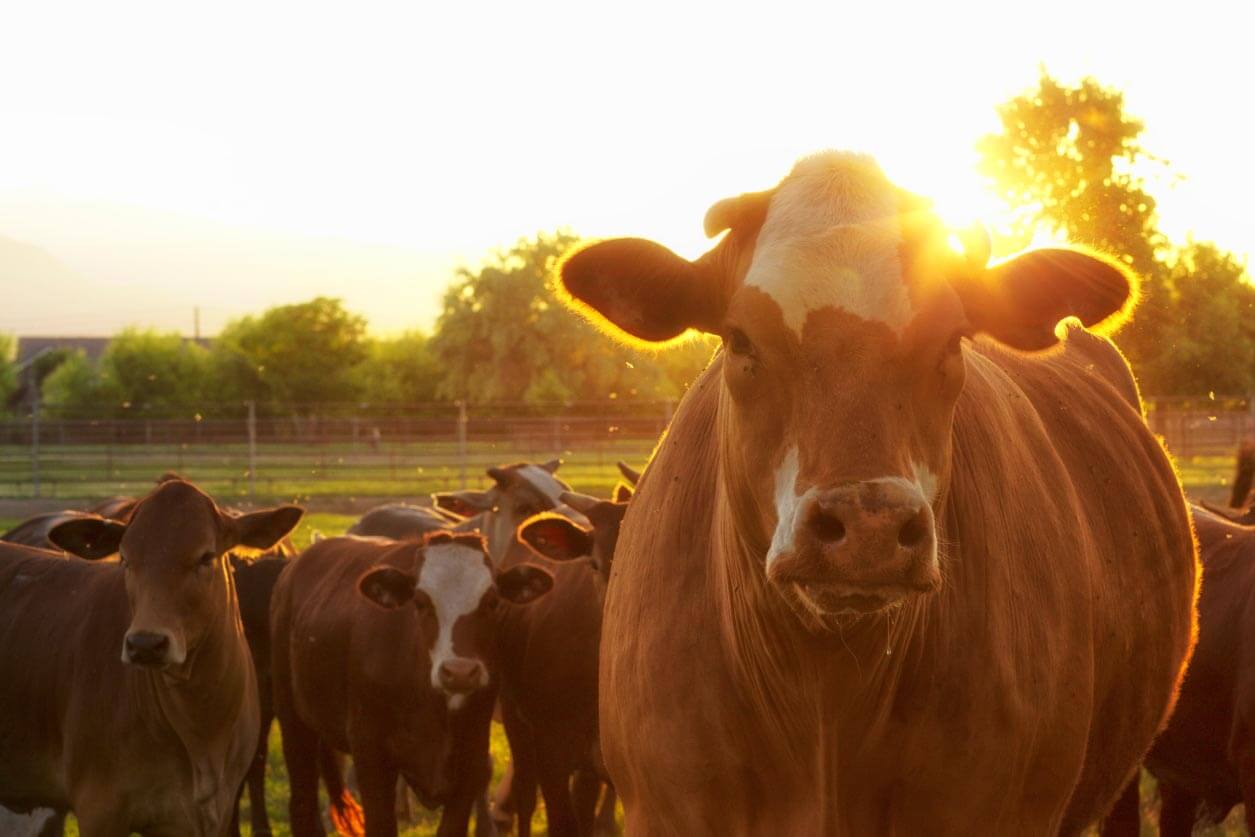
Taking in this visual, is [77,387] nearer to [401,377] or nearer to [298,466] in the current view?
[401,377]

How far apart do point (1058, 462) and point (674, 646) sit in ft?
4.35

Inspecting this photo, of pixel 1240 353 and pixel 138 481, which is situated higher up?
pixel 1240 353

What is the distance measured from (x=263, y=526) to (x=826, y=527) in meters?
5.15

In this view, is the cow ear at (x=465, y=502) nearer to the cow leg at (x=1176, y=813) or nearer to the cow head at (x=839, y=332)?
the cow leg at (x=1176, y=813)

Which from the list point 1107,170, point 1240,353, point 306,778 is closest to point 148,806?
point 306,778

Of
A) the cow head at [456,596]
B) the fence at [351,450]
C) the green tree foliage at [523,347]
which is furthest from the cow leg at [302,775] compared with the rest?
the green tree foliage at [523,347]

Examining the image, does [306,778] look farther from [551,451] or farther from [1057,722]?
[551,451]

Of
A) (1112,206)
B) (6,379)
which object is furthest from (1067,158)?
(6,379)

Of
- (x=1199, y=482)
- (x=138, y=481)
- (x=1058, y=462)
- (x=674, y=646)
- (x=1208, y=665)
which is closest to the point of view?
(x=674, y=646)

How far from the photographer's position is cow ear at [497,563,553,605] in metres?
7.99

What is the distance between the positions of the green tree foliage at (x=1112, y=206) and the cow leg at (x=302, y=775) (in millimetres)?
4929

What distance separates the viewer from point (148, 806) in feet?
22.9

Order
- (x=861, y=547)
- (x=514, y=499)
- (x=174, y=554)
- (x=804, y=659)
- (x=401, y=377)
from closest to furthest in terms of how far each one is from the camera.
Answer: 1. (x=861, y=547)
2. (x=804, y=659)
3. (x=174, y=554)
4. (x=514, y=499)
5. (x=401, y=377)

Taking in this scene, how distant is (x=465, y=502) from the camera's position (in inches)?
556
